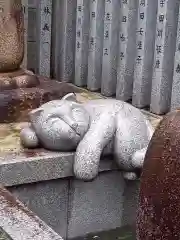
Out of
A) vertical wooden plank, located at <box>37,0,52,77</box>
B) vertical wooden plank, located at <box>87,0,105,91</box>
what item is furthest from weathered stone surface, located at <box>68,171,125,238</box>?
vertical wooden plank, located at <box>37,0,52,77</box>

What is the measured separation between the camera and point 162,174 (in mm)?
1861

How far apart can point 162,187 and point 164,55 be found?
10.4 ft

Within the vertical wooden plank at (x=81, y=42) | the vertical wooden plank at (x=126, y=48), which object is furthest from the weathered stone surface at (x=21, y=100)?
the vertical wooden plank at (x=81, y=42)

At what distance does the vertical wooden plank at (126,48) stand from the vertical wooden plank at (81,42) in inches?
24.3

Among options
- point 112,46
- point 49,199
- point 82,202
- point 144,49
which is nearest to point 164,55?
point 144,49

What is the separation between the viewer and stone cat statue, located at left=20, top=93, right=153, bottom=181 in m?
3.34

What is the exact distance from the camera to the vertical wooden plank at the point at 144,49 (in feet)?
16.5

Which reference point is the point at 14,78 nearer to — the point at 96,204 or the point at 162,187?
the point at 96,204

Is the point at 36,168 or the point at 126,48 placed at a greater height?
the point at 126,48

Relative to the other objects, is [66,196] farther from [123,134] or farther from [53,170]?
[123,134]

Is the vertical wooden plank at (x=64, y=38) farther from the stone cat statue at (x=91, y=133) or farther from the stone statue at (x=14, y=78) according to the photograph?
the stone cat statue at (x=91, y=133)

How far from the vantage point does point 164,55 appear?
4.90m

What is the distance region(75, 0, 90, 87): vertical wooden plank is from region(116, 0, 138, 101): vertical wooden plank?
617mm

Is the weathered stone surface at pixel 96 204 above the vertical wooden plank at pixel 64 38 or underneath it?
underneath
